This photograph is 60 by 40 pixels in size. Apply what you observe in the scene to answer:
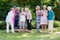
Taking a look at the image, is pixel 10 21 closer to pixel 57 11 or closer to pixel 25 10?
pixel 25 10

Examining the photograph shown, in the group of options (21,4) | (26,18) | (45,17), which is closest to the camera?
(45,17)

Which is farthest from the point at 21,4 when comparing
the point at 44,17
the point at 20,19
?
the point at 44,17

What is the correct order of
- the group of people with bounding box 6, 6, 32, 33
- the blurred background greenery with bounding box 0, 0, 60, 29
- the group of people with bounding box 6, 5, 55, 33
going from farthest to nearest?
the blurred background greenery with bounding box 0, 0, 60, 29, the group of people with bounding box 6, 6, 32, 33, the group of people with bounding box 6, 5, 55, 33

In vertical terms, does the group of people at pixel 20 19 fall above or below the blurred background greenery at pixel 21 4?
below

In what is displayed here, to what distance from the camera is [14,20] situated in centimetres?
1619

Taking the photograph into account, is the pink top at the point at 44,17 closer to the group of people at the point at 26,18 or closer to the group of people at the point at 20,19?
the group of people at the point at 26,18

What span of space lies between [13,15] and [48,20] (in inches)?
91.1

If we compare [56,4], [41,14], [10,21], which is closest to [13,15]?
[10,21]

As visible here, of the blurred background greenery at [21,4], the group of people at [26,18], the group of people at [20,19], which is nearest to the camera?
the group of people at [26,18]

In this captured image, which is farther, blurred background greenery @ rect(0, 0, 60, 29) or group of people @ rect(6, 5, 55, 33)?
blurred background greenery @ rect(0, 0, 60, 29)

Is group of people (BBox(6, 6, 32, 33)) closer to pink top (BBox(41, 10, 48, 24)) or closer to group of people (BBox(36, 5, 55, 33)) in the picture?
group of people (BBox(36, 5, 55, 33))

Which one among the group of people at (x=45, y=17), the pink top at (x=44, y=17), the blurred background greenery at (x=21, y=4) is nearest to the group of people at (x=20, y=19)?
the group of people at (x=45, y=17)

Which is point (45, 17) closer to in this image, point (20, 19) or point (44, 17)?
point (44, 17)

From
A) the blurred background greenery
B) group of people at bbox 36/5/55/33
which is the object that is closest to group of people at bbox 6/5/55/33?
group of people at bbox 36/5/55/33
